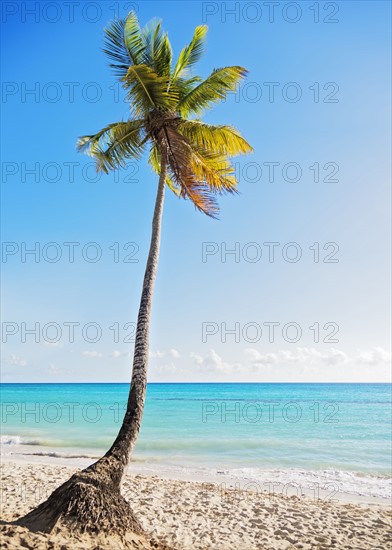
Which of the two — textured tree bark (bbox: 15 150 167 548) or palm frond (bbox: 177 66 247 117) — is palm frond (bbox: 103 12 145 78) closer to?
palm frond (bbox: 177 66 247 117)

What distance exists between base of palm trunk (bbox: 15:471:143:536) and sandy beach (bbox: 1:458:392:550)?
0.18 m

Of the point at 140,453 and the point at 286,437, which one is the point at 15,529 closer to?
the point at 140,453

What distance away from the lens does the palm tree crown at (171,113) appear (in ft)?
28.8

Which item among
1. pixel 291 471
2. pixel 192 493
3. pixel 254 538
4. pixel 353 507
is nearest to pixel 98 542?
pixel 254 538

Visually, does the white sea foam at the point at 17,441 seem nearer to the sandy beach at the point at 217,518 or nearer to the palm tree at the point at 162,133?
the sandy beach at the point at 217,518

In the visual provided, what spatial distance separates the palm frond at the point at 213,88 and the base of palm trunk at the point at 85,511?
782 cm

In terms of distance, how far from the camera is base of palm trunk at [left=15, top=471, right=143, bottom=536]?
17.9 ft

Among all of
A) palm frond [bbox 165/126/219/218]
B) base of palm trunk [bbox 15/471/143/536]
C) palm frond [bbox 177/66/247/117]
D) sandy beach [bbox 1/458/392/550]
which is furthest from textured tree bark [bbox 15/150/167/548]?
palm frond [bbox 177/66/247/117]

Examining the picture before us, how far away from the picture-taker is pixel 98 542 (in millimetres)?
5285

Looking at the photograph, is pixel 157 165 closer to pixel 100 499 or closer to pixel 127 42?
pixel 127 42

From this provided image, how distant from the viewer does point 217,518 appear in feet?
26.9

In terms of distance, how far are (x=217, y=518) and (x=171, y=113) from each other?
8.84 meters

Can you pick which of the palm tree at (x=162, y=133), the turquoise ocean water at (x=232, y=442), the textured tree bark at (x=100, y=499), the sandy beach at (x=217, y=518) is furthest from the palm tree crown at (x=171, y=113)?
the turquoise ocean water at (x=232, y=442)

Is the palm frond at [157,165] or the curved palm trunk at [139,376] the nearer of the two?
the curved palm trunk at [139,376]
